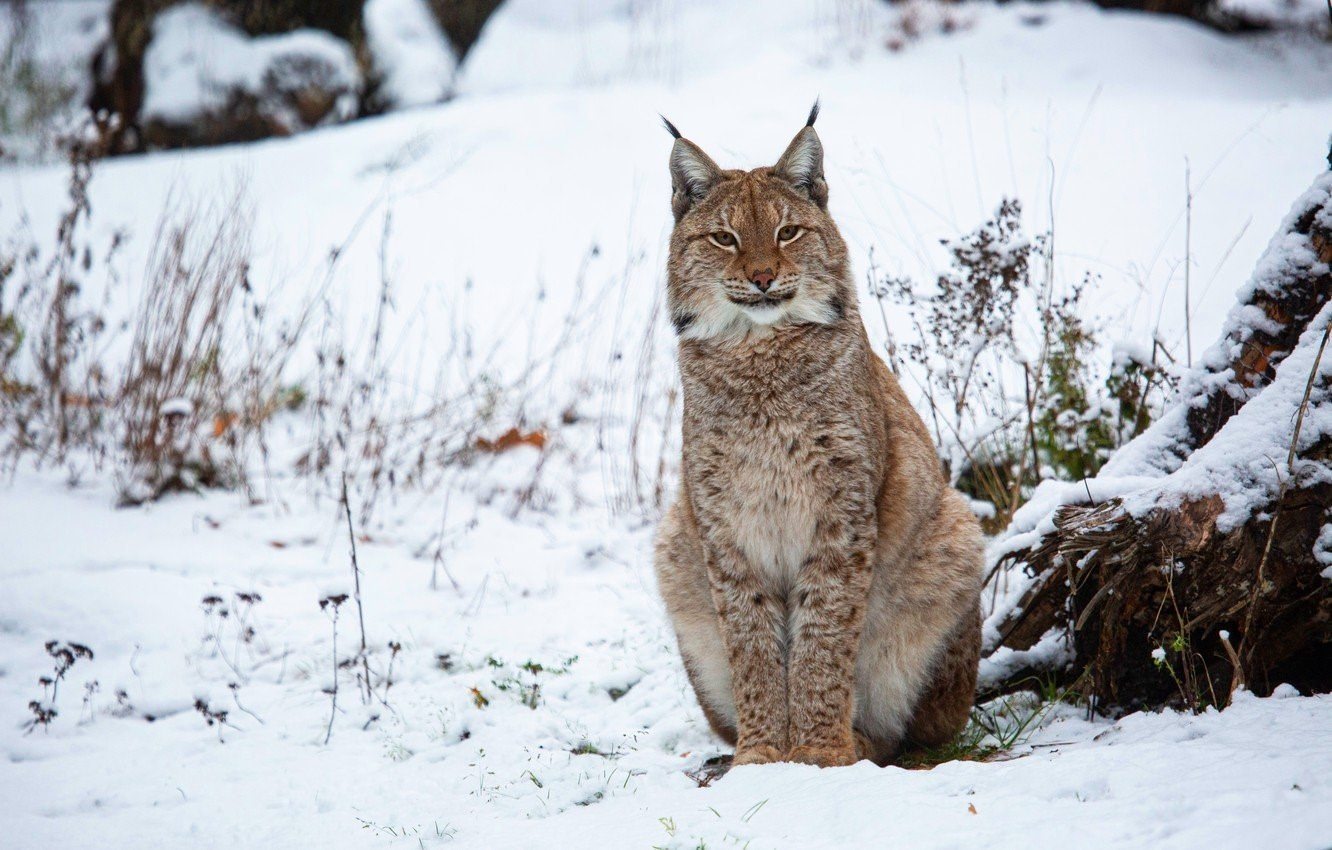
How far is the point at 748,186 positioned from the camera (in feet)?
13.0

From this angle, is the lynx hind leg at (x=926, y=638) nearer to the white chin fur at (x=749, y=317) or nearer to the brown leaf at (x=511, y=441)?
the white chin fur at (x=749, y=317)

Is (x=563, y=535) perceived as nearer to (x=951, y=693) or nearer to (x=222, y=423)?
(x=222, y=423)

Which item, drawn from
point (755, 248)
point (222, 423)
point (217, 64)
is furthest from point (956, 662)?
point (217, 64)

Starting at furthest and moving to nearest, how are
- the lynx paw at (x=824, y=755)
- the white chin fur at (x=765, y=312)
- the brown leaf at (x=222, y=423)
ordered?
the brown leaf at (x=222, y=423)
the white chin fur at (x=765, y=312)
the lynx paw at (x=824, y=755)

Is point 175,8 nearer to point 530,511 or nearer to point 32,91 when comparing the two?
point 32,91

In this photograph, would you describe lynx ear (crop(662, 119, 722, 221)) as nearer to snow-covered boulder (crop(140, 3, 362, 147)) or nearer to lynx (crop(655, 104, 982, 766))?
lynx (crop(655, 104, 982, 766))

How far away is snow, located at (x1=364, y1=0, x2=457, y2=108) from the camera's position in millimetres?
14422

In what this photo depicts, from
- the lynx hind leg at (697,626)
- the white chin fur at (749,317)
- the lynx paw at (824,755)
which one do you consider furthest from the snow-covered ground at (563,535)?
the white chin fur at (749,317)

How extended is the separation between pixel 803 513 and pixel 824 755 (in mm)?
852

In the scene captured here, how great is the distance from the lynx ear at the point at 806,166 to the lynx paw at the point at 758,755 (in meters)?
2.12

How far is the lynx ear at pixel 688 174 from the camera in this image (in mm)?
4059

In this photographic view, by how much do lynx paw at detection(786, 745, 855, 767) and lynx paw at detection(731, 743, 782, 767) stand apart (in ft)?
0.21

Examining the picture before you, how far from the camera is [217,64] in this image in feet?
45.7

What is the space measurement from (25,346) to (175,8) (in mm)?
7957
